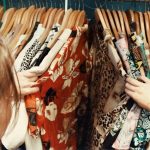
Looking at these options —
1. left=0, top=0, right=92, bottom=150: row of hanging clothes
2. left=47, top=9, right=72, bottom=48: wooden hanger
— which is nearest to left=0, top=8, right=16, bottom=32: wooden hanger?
left=0, top=0, right=92, bottom=150: row of hanging clothes

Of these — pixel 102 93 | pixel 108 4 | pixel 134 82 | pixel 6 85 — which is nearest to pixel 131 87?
pixel 134 82

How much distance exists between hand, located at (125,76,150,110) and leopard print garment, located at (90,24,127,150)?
0.04 meters

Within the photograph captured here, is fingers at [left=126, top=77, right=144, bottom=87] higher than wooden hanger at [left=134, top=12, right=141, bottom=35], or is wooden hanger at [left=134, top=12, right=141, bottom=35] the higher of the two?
wooden hanger at [left=134, top=12, right=141, bottom=35]

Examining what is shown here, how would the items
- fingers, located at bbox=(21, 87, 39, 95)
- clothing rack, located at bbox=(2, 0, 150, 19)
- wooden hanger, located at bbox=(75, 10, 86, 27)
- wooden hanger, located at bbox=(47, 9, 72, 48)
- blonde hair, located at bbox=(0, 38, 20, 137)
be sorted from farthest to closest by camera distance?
clothing rack, located at bbox=(2, 0, 150, 19) → wooden hanger, located at bbox=(75, 10, 86, 27) → wooden hanger, located at bbox=(47, 9, 72, 48) → fingers, located at bbox=(21, 87, 39, 95) → blonde hair, located at bbox=(0, 38, 20, 137)

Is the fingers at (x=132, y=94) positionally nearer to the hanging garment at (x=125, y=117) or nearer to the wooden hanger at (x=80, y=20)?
the hanging garment at (x=125, y=117)

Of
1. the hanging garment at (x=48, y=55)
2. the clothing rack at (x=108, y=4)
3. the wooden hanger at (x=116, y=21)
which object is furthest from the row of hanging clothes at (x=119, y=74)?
the clothing rack at (x=108, y=4)

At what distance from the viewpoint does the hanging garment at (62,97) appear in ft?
3.28

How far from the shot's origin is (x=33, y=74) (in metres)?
0.98

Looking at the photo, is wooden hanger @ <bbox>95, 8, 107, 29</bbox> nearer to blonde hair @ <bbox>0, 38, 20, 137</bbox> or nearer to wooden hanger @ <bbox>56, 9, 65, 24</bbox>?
wooden hanger @ <bbox>56, 9, 65, 24</bbox>

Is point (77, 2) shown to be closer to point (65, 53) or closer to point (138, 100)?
point (65, 53)

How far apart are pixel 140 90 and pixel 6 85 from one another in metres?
0.43

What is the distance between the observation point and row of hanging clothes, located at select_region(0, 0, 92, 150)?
987mm

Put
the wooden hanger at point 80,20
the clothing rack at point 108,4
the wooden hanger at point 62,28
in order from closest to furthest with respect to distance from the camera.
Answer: the wooden hanger at point 62,28, the wooden hanger at point 80,20, the clothing rack at point 108,4

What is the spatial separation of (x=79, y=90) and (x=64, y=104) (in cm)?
10
